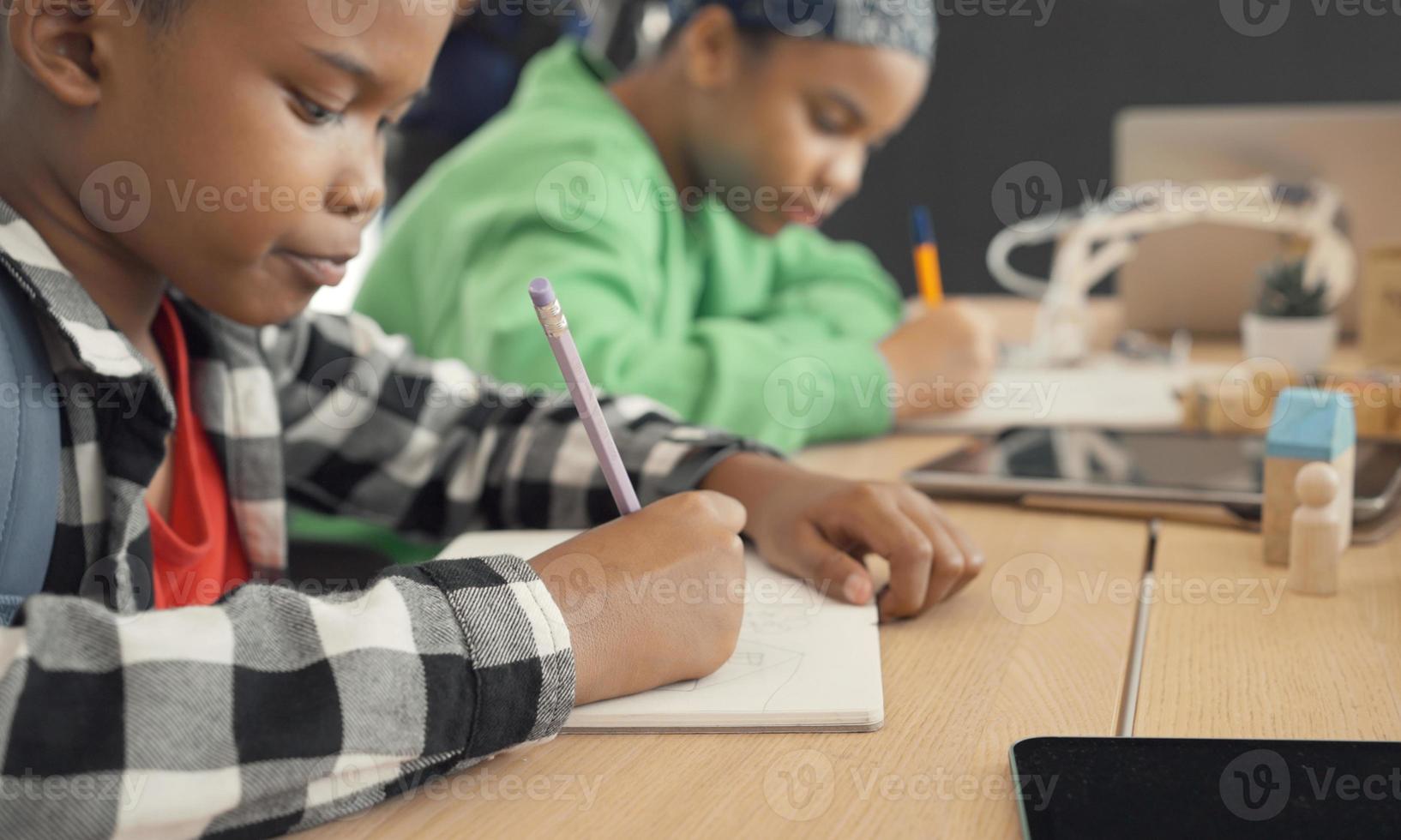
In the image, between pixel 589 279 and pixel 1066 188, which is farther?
pixel 1066 188

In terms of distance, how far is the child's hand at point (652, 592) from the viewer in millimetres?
545

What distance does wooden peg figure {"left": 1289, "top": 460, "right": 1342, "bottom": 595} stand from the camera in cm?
69

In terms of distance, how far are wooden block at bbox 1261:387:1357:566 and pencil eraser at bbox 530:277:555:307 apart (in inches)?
16.5

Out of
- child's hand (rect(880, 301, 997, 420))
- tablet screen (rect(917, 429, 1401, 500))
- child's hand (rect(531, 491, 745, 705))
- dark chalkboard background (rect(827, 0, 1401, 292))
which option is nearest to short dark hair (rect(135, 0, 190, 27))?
child's hand (rect(531, 491, 745, 705))

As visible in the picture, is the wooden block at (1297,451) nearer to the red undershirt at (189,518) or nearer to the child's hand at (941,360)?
the child's hand at (941,360)

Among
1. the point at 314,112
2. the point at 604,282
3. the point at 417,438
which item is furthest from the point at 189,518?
the point at 604,282

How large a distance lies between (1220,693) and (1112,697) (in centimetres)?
5

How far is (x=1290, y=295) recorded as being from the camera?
134cm

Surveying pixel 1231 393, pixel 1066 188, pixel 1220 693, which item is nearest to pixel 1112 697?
pixel 1220 693

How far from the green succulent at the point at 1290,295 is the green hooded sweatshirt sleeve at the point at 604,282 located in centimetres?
42

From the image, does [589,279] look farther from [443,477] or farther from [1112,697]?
[1112,697]

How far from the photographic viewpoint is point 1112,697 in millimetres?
555

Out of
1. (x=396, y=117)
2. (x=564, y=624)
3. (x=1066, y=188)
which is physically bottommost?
(x=1066, y=188)

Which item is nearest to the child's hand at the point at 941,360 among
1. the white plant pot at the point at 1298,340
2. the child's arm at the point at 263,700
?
the white plant pot at the point at 1298,340
